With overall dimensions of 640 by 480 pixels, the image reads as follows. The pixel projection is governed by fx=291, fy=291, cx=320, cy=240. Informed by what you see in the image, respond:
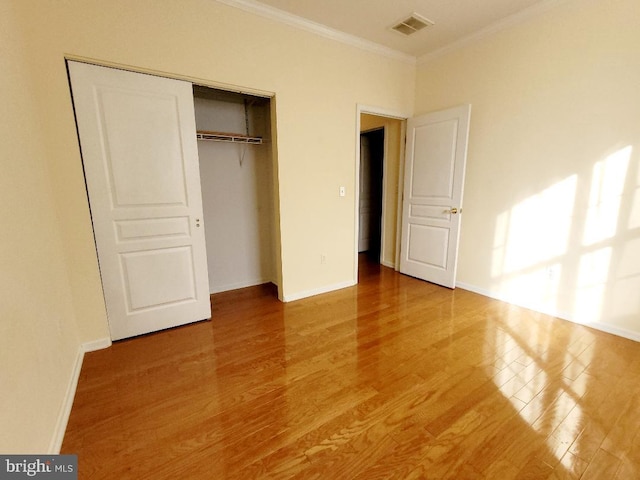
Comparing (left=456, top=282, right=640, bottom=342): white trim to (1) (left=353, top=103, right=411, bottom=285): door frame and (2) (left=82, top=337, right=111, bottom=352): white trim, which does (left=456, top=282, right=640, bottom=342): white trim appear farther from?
(2) (left=82, top=337, right=111, bottom=352): white trim

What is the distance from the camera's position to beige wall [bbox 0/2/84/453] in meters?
1.15

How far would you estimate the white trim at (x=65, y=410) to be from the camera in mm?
1387

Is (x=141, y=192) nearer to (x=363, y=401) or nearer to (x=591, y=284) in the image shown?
(x=363, y=401)

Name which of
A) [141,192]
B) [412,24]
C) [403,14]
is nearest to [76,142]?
[141,192]

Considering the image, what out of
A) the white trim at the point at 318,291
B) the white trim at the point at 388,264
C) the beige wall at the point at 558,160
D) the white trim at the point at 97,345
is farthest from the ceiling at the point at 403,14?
the white trim at the point at 97,345

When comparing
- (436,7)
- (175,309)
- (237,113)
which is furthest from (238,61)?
(175,309)

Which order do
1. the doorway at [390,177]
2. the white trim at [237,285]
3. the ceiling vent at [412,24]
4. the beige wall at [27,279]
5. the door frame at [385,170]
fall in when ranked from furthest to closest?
the doorway at [390,177], the white trim at [237,285], the door frame at [385,170], the ceiling vent at [412,24], the beige wall at [27,279]

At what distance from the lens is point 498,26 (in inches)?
114

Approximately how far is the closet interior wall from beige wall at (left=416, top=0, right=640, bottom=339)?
7.79ft

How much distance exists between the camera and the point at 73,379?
6.08 feet

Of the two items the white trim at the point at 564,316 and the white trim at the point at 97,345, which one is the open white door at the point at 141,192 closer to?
the white trim at the point at 97,345

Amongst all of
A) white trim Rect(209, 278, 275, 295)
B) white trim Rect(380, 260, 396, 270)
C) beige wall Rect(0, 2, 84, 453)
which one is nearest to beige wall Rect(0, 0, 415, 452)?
beige wall Rect(0, 2, 84, 453)

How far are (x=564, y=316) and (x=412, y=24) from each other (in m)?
3.19

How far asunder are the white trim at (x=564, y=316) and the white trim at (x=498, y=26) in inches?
107
